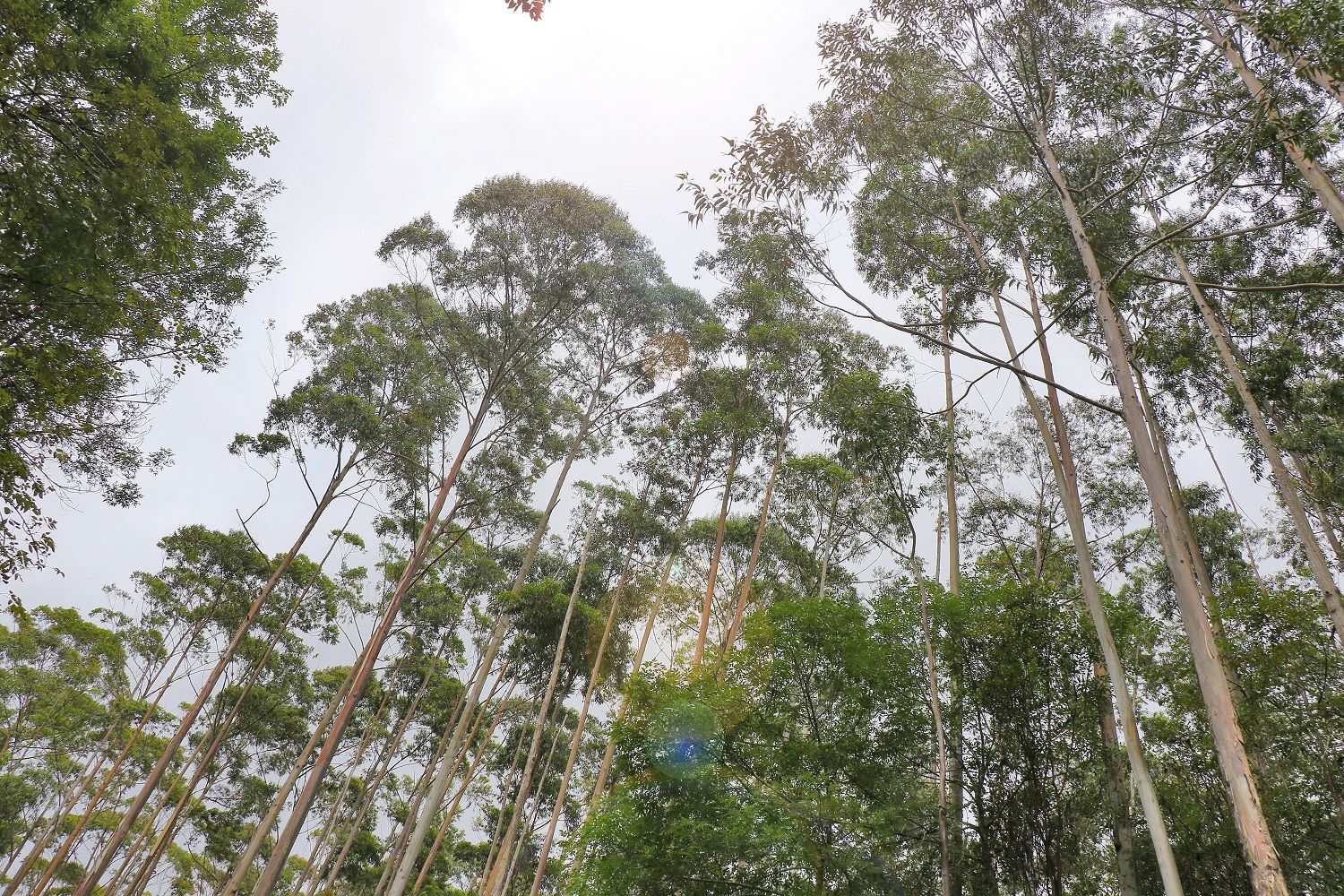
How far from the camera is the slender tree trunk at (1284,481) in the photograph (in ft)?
21.2

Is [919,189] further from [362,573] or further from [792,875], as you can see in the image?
[362,573]

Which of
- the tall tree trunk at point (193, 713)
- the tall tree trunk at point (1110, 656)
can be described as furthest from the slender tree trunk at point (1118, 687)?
the tall tree trunk at point (193, 713)

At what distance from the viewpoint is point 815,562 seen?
51.2ft

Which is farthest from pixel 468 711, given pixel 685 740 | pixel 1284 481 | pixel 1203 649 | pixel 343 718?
pixel 1284 481

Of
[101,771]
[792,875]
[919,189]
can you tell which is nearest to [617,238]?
[919,189]

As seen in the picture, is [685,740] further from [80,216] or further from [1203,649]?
[80,216]

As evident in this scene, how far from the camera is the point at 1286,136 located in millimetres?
4770

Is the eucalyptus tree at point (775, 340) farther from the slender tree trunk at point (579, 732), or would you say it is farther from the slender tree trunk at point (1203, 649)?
the slender tree trunk at point (1203, 649)

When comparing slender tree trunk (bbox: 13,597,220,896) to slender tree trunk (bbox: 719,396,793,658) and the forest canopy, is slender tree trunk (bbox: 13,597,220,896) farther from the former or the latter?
slender tree trunk (bbox: 719,396,793,658)

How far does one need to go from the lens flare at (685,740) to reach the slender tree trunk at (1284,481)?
6.60 metres

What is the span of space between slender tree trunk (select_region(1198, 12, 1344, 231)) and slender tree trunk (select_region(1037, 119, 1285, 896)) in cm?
140

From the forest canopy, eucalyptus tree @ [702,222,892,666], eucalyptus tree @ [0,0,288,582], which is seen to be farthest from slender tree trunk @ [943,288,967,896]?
eucalyptus tree @ [0,0,288,582]

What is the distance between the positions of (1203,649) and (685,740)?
6093 mm

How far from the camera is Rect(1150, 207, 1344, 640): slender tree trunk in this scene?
6.47 m
